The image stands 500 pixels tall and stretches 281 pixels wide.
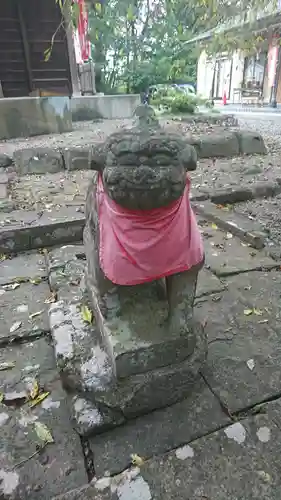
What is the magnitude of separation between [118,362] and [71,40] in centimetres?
1104

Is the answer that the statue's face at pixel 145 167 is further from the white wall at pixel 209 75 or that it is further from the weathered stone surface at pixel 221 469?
the white wall at pixel 209 75

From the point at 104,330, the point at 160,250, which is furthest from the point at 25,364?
the point at 160,250

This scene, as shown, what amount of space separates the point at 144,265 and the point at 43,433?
0.84m

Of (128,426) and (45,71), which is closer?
(128,426)

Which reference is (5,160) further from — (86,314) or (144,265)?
(144,265)

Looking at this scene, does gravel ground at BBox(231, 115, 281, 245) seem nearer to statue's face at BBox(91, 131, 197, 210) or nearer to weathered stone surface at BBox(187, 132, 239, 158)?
weathered stone surface at BBox(187, 132, 239, 158)

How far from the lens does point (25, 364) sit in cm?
201

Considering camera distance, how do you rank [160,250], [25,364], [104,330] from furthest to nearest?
1. [25,364]
2. [104,330]
3. [160,250]

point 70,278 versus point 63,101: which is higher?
point 63,101

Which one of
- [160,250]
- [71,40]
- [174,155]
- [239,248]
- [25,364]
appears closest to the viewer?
[174,155]

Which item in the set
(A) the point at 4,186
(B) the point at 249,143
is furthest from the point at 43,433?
(B) the point at 249,143

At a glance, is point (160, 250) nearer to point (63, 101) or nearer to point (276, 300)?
point (276, 300)

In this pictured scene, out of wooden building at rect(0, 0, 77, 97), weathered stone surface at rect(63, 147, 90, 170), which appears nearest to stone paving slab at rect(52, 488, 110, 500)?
weathered stone surface at rect(63, 147, 90, 170)

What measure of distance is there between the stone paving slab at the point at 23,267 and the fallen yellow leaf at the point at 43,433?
1485 millimetres
